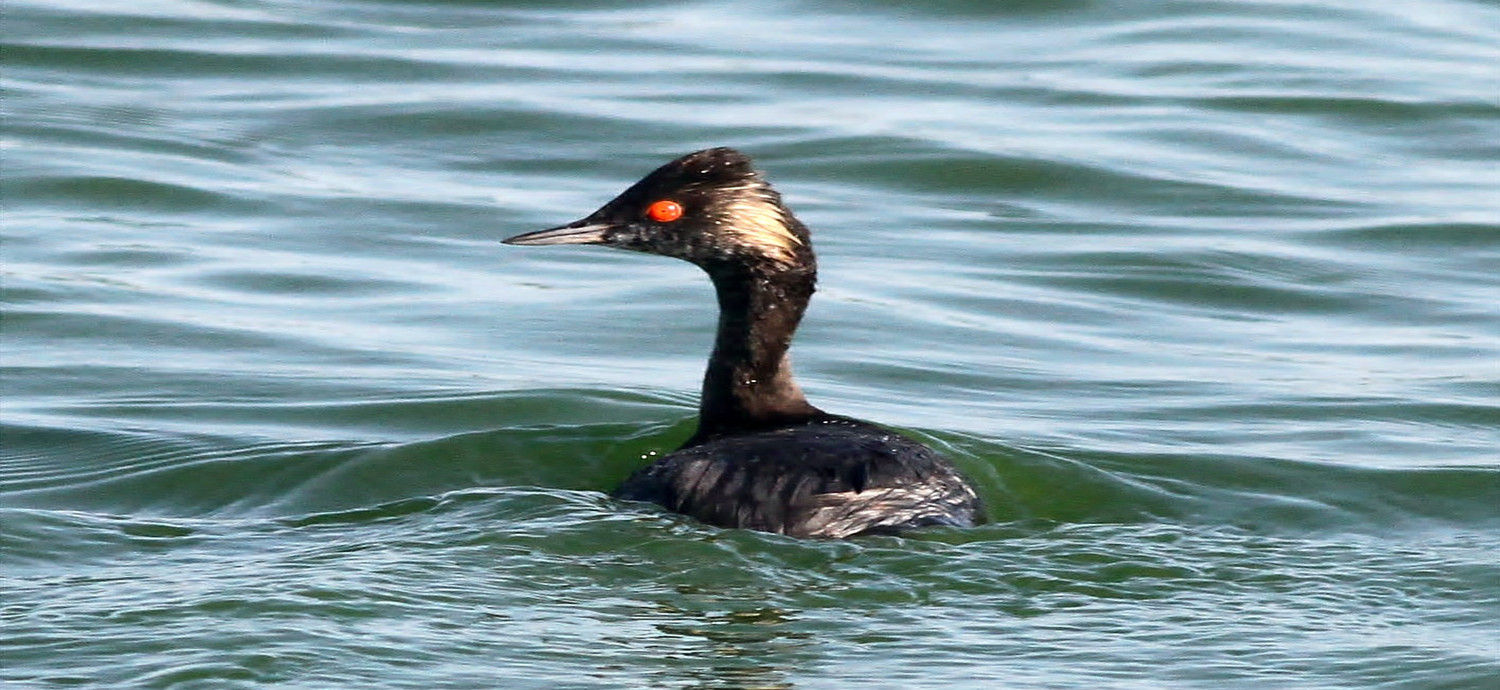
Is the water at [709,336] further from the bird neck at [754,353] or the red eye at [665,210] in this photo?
the red eye at [665,210]

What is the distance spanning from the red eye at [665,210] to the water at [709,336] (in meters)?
0.92

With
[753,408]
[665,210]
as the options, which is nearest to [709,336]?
[753,408]

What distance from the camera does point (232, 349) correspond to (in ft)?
37.7

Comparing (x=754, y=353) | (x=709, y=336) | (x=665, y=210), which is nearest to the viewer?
(x=665, y=210)

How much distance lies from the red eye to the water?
924 millimetres

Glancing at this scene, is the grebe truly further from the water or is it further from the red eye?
the water

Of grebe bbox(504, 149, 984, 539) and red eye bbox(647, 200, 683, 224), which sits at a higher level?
red eye bbox(647, 200, 683, 224)

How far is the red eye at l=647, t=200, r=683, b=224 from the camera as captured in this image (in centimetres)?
872

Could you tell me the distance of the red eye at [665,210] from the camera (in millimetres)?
8719

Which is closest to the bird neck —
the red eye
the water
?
the red eye

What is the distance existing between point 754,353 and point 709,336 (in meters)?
3.05

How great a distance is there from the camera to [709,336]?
469 inches

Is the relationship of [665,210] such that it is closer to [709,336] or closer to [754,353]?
[754,353]

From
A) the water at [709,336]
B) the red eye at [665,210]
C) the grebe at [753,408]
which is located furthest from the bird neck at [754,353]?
the water at [709,336]
